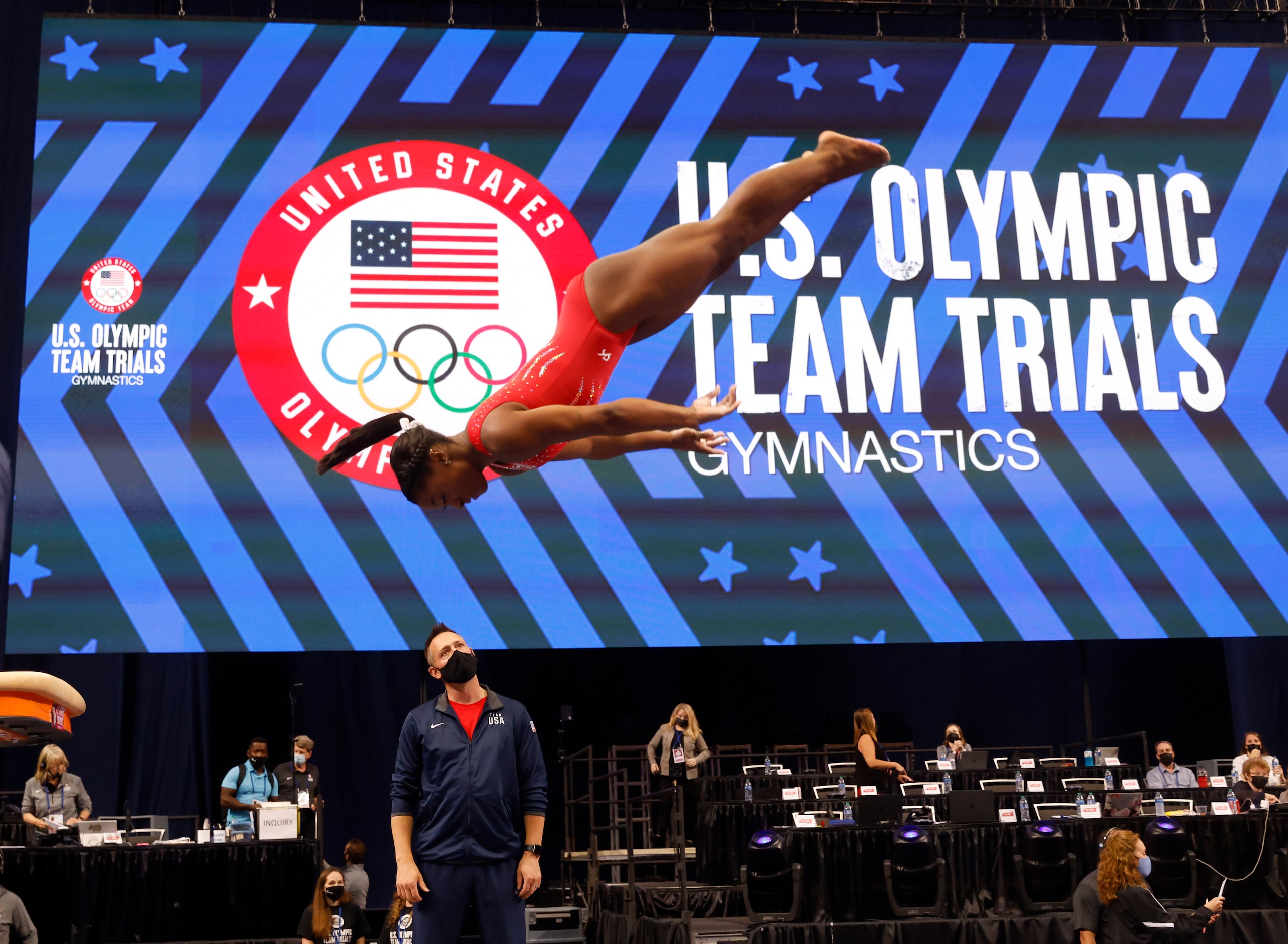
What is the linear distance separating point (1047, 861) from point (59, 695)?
5.84 m

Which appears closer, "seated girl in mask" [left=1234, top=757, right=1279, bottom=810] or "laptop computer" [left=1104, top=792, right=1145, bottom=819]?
"laptop computer" [left=1104, top=792, right=1145, bottom=819]

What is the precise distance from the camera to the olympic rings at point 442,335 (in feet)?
30.5

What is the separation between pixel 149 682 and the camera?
1091cm

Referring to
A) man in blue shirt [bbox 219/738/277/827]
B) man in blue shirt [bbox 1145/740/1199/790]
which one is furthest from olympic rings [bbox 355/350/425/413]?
man in blue shirt [bbox 1145/740/1199/790]

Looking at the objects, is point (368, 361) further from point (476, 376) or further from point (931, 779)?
point (931, 779)

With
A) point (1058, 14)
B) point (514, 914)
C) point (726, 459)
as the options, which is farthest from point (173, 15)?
point (514, 914)

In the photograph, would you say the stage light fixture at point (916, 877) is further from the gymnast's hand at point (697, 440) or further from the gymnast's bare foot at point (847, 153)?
the gymnast's bare foot at point (847, 153)

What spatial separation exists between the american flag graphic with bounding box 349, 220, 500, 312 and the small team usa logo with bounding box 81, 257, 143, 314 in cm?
151

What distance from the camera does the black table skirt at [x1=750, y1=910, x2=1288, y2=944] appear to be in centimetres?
671

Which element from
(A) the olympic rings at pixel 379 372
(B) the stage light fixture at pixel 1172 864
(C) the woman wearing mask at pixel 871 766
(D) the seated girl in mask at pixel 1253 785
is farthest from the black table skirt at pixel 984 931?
(A) the olympic rings at pixel 379 372

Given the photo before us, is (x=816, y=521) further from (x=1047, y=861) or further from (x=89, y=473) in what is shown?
(x=89, y=473)

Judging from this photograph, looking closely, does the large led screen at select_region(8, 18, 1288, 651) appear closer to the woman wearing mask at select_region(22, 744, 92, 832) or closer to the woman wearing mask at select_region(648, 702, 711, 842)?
the woman wearing mask at select_region(648, 702, 711, 842)

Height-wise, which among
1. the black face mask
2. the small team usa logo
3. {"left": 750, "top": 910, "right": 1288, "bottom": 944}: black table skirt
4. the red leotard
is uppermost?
the small team usa logo

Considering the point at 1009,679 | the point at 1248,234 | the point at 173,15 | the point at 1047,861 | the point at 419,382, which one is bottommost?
the point at 1047,861
